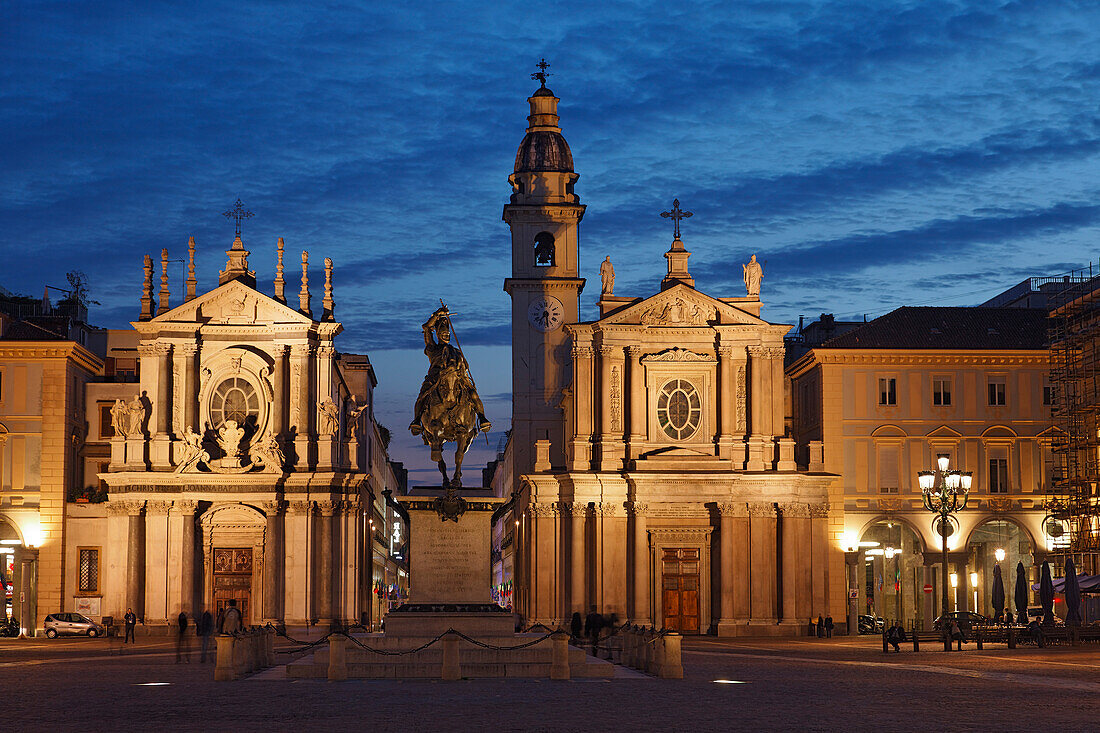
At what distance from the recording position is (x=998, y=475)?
69.3 meters

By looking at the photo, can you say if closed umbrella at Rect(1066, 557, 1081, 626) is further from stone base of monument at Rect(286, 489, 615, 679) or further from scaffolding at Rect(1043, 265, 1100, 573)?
stone base of monument at Rect(286, 489, 615, 679)

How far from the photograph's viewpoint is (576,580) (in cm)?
6594

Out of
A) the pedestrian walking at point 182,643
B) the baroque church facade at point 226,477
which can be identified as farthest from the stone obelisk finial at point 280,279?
the pedestrian walking at point 182,643

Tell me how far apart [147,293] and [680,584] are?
87.1ft

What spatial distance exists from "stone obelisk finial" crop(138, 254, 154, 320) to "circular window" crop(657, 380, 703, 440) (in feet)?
74.2

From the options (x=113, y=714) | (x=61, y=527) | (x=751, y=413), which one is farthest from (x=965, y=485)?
(x=61, y=527)

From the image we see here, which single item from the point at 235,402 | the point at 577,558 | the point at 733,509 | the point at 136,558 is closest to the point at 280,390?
the point at 235,402

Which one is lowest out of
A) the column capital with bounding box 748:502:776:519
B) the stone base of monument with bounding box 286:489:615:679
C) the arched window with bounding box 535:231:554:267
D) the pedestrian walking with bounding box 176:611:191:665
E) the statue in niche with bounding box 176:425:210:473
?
the pedestrian walking with bounding box 176:611:191:665

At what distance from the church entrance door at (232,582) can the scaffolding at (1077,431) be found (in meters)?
33.8

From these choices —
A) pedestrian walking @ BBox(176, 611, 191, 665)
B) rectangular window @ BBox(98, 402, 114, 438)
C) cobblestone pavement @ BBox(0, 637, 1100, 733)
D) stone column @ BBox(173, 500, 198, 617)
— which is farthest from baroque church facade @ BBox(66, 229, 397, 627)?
cobblestone pavement @ BBox(0, 637, 1100, 733)

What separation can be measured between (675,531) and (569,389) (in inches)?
408

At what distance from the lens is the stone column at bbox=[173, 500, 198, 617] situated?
63.9m

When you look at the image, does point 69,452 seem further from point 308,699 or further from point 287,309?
point 308,699

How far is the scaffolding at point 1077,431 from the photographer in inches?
2400
